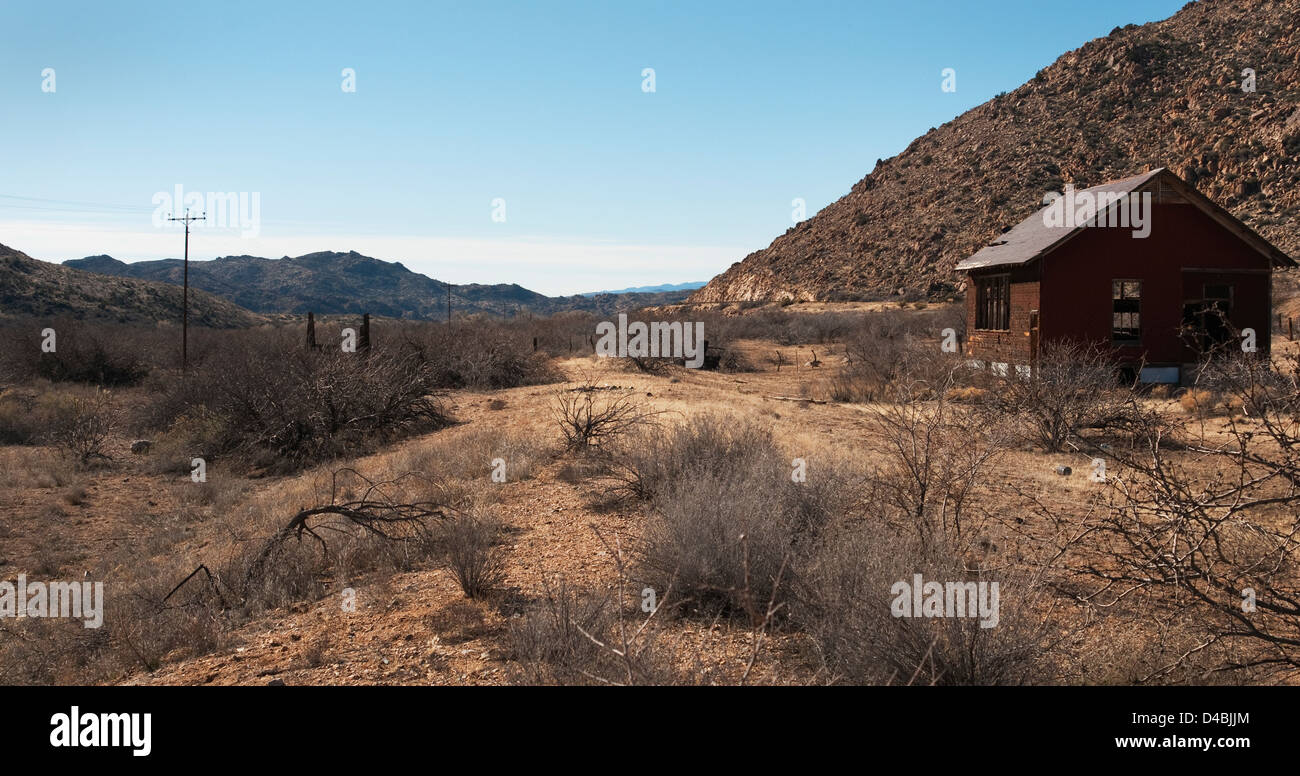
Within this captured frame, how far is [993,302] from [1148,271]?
356 centimetres

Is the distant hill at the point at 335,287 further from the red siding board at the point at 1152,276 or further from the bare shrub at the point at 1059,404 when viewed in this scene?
the bare shrub at the point at 1059,404

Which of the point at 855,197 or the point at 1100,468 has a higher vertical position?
the point at 855,197

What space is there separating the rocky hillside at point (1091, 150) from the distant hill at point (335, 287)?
63.9 meters

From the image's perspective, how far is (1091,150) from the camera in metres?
47.7

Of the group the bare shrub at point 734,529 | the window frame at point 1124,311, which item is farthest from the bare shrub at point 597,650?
the window frame at point 1124,311

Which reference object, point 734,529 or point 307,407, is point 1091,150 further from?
point 734,529

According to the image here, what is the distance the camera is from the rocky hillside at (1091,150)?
41.0 meters

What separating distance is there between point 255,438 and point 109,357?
1616 centimetres

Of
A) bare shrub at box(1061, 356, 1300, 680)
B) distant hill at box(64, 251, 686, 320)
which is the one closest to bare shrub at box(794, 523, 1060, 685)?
bare shrub at box(1061, 356, 1300, 680)

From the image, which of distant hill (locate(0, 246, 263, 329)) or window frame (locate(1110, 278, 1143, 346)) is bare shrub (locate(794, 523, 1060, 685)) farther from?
distant hill (locate(0, 246, 263, 329))

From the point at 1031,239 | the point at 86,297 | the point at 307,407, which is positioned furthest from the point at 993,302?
the point at 86,297
